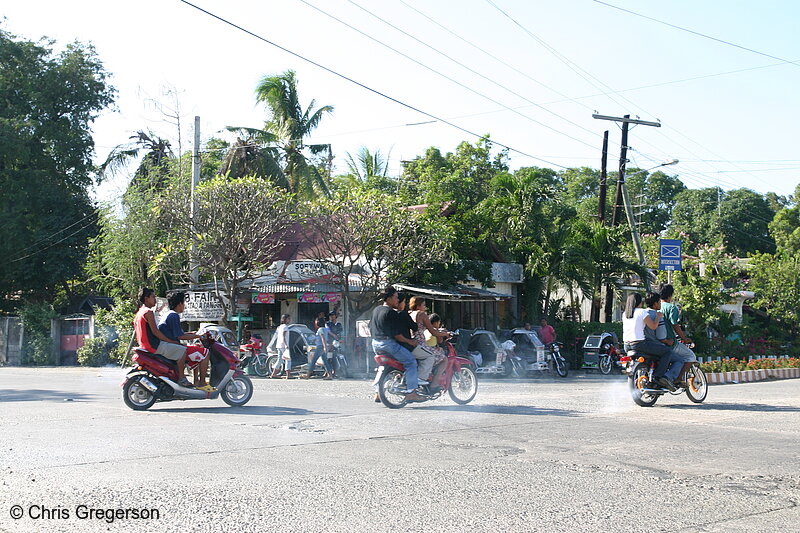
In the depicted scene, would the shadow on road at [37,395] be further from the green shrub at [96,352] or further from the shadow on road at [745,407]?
the green shrub at [96,352]

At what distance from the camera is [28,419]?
10367 mm

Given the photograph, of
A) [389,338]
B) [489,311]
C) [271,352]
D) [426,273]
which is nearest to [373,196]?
[426,273]

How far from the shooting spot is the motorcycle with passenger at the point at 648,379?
1248cm

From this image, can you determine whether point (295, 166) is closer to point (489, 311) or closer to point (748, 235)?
point (489, 311)

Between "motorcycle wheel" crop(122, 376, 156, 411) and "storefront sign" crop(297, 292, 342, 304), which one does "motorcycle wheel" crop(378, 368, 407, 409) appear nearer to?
"motorcycle wheel" crop(122, 376, 156, 411)

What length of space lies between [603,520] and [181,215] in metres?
20.5

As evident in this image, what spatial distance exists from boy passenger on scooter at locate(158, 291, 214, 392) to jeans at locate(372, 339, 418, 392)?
8.14 ft

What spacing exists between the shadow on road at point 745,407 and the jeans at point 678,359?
0.49m

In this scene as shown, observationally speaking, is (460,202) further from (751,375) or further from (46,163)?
(46,163)

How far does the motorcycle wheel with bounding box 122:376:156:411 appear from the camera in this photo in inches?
456

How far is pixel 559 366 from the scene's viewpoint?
23781 millimetres

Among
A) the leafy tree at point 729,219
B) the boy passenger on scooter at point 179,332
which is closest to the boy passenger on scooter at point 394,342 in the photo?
the boy passenger on scooter at point 179,332

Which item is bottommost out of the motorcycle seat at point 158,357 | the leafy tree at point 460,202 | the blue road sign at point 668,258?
the motorcycle seat at point 158,357

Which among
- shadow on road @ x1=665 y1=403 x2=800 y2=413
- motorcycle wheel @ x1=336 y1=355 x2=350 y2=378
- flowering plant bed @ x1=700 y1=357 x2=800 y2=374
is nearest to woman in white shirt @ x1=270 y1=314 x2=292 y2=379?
motorcycle wheel @ x1=336 y1=355 x2=350 y2=378
